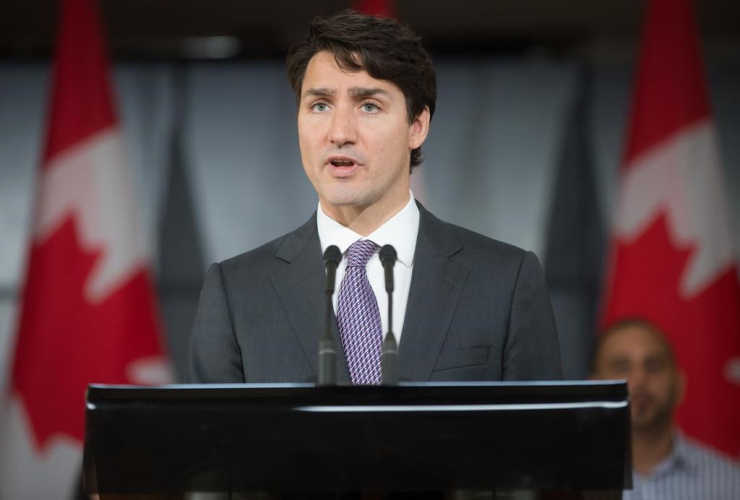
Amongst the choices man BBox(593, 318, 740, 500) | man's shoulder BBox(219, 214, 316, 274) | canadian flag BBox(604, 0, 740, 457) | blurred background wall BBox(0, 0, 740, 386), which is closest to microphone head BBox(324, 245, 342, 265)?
man's shoulder BBox(219, 214, 316, 274)

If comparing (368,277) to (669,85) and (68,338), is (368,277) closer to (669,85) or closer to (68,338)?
(68,338)

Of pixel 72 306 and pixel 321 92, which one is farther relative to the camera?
pixel 72 306

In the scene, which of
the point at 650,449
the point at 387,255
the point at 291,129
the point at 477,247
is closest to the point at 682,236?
the point at 650,449

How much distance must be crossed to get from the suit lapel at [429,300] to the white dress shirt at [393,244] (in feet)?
0.07

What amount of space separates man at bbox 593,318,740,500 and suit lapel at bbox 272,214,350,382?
2195mm

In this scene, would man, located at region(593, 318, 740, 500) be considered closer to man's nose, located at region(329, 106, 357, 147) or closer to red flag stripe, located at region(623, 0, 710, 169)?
red flag stripe, located at region(623, 0, 710, 169)

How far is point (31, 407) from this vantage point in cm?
397

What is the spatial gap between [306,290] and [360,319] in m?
0.13

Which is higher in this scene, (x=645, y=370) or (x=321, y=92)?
(x=321, y=92)

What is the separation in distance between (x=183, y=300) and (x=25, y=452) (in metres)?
1.08

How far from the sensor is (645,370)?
12.5ft

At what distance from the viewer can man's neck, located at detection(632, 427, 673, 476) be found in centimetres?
370

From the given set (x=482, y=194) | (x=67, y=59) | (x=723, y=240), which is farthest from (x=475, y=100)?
(x=67, y=59)

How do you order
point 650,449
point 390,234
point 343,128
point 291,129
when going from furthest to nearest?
point 291,129 → point 650,449 → point 390,234 → point 343,128
